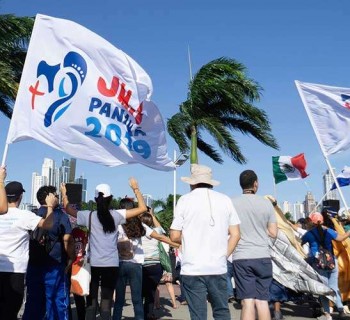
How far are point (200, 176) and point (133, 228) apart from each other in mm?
2051

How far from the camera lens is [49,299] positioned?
546 centimetres

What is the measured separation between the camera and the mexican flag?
14.0 m

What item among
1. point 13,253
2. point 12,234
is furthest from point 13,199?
point 13,253

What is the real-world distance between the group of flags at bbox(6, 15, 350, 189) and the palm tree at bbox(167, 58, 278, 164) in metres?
12.3

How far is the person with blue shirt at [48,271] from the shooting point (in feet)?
17.8

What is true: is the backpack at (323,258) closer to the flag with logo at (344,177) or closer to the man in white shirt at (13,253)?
the man in white shirt at (13,253)

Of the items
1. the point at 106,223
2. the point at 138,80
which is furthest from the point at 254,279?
the point at 138,80

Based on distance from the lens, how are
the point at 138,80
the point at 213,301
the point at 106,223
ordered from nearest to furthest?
the point at 213,301, the point at 106,223, the point at 138,80

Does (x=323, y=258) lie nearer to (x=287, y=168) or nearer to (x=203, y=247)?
(x=203, y=247)

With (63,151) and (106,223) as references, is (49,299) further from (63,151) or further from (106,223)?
(63,151)

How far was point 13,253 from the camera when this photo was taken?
4543mm

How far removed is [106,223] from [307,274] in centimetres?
376

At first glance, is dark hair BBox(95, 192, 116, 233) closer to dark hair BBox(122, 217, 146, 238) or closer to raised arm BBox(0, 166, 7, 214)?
dark hair BBox(122, 217, 146, 238)

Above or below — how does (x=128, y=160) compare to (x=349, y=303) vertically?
above
